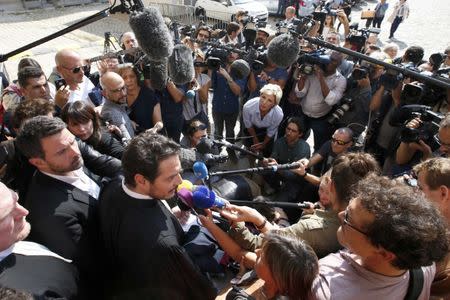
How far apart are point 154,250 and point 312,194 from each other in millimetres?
2267

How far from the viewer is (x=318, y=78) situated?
4289 mm

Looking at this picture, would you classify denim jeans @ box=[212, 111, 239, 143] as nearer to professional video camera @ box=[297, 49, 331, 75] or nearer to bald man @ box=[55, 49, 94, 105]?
professional video camera @ box=[297, 49, 331, 75]

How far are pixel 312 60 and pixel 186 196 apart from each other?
9.13 ft

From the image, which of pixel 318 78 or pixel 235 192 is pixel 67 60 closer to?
pixel 235 192

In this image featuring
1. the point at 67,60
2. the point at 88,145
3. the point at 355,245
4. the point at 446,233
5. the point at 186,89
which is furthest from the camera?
the point at 186,89

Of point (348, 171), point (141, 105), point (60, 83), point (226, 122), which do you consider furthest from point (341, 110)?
point (60, 83)

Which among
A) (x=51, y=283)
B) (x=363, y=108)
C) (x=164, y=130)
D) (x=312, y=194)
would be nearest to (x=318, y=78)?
(x=363, y=108)

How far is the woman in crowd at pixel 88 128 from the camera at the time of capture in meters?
2.66

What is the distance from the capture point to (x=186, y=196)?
2.01 metres

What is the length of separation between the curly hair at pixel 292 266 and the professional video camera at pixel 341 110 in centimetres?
303

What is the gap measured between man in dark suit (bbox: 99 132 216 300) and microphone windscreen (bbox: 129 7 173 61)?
578 mm

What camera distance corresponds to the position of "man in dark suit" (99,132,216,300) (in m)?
1.71

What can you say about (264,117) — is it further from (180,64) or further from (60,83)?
(60,83)

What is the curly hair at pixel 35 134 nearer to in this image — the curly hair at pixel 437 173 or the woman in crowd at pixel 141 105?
the woman in crowd at pixel 141 105
